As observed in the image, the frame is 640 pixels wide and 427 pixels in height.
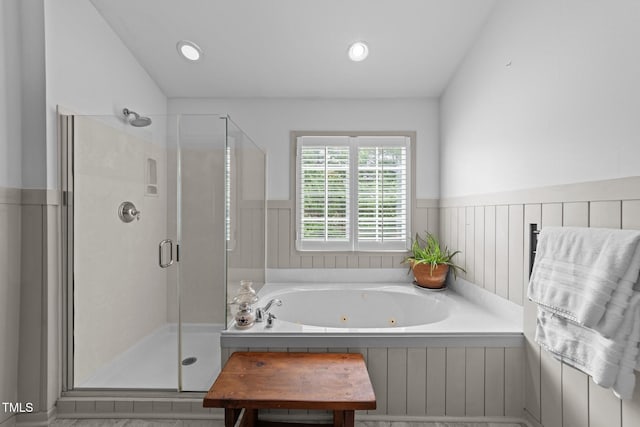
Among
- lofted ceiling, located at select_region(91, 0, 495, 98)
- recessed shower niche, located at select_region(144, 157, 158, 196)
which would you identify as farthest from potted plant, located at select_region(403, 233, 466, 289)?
recessed shower niche, located at select_region(144, 157, 158, 196)

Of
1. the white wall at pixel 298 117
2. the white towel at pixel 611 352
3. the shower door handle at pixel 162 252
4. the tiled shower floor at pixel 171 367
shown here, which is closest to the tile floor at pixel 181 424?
the tiled shower floor at pixel 171 367

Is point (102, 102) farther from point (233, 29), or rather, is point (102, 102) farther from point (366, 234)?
point (366, 234)

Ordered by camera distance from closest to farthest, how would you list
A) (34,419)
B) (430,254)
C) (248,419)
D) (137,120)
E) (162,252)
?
(248,419)
(34,419)
(162,252)
(137,120)
(430,254)

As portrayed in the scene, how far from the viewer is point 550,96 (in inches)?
57.4

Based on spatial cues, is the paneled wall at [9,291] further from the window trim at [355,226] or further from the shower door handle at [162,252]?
the window trim at [355,226]

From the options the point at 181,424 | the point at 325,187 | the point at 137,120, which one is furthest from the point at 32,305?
the point at 325,187

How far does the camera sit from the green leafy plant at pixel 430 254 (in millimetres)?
2438

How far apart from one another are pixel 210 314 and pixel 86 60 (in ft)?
5.58

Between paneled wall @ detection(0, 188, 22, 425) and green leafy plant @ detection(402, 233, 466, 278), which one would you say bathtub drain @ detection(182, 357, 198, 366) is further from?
green leafy plant @ detection(402, 233, 466, 278)

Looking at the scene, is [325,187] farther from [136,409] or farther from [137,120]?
[136,409]

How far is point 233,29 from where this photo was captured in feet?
6.89

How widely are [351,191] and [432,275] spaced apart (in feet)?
3.11

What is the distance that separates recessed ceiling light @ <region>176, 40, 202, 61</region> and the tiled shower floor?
72.3 inches

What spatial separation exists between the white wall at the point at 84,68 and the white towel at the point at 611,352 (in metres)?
2.54
